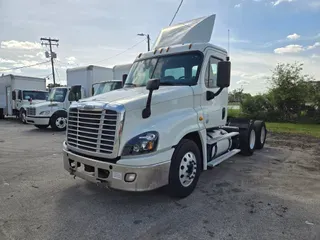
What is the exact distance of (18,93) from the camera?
1798cm

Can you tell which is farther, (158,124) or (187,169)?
(187,169)

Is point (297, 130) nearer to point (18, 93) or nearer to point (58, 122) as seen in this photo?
point (58, 122)

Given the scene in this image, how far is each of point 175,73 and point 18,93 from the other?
1684 cm

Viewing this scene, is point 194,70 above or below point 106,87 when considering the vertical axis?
above

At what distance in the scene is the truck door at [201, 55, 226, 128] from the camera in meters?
4.72

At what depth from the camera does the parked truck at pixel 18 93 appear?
17.9m

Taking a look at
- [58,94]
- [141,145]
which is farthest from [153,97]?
[58,94]

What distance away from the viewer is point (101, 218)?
137 inches

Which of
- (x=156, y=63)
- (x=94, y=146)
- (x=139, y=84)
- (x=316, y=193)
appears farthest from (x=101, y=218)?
(x=316, y=193)

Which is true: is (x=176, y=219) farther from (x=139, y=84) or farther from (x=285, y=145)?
(x=285, y=145)

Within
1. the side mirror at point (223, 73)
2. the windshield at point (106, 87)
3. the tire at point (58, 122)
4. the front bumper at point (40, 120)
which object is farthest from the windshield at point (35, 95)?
the side mirror at point (223, 73)

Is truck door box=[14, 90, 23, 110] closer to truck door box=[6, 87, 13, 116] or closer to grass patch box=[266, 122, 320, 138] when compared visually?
truck door box=[6, 87, 13, 116]

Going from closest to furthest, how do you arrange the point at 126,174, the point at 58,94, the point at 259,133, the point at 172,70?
the point at 126,174 < the point at 172,70 < the point at 259,133 < the point at 58,94

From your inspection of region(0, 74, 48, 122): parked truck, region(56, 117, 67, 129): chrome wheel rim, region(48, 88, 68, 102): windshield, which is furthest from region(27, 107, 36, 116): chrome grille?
region(0, 74, 48, 122): parked truck
